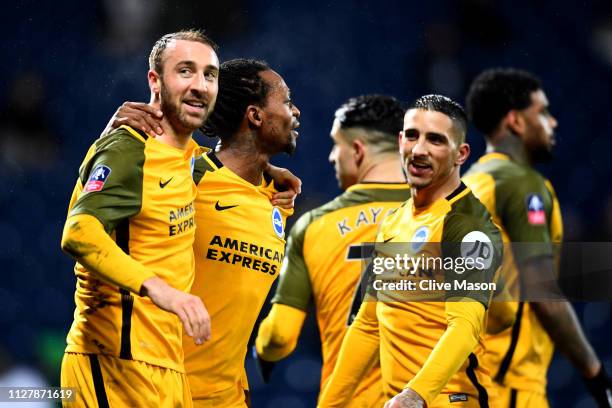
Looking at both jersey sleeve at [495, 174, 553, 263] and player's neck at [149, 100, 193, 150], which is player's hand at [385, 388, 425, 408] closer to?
player's neck at [149, 100, 193, 150]

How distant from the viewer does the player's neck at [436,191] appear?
10.2 feet

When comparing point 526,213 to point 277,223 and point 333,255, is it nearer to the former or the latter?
point 333,255

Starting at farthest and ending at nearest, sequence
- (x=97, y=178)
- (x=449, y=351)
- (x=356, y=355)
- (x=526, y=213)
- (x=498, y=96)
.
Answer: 1. (x=498, y=96)
2. (x=526, y=213)
3. (x=356, y=355)
4. (x=449, y=351)
5. (x=97, y=178)

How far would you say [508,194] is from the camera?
172 inches

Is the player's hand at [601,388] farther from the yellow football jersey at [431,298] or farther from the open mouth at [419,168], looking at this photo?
the open mouth at [419,168]

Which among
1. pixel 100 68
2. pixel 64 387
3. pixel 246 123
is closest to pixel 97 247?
pixel 64 387

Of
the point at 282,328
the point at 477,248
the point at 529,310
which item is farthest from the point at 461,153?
the point at 529,310

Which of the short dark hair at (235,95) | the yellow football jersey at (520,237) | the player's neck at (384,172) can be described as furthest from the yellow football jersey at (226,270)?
the yellow football jersey at (520,237)

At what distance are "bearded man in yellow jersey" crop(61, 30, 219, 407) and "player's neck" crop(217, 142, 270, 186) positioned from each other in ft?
1.51

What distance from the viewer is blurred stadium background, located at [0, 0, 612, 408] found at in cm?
Answer: 614

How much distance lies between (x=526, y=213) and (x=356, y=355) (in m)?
1.39

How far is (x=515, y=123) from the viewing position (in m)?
4.82

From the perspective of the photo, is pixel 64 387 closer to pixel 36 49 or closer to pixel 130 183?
pixel 130 183

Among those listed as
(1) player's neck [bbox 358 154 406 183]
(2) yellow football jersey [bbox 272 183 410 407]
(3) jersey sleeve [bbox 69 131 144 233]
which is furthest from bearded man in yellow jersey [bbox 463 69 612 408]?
(3) jersey sleeve [bbox 69 131 144 233]
